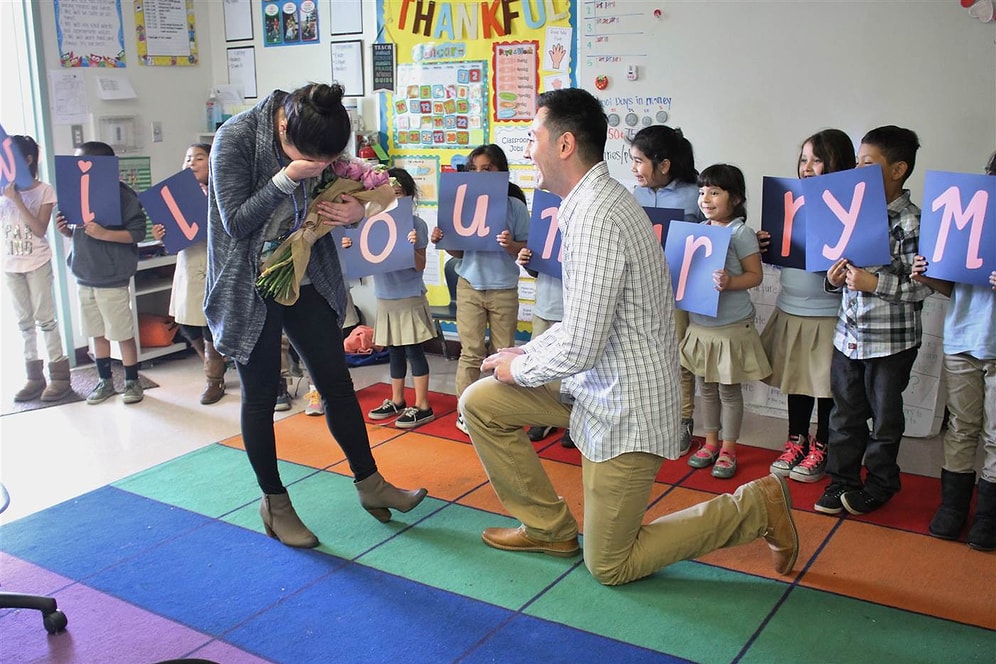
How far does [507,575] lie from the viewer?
2.67 meters

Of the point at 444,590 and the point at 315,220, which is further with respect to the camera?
the point at 315,220

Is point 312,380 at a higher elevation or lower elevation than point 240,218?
lower

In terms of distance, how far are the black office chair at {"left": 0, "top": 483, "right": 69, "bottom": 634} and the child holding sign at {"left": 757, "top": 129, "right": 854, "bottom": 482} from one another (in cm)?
251

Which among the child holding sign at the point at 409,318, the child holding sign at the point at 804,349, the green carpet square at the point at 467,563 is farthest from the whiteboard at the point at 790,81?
the green carpet square at the point at 467,563

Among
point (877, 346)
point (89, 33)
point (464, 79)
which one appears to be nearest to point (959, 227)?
point (877, 346)

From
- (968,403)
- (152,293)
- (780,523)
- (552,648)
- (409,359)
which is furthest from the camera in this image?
(152,293)

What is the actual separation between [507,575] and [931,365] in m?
2.29

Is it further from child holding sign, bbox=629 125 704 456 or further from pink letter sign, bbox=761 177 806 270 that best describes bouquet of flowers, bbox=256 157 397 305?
pink letter sign, bbox=761 177 806 270

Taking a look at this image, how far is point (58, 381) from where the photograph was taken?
4.61 metres

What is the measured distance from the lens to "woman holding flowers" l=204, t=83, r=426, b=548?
99.3 inches

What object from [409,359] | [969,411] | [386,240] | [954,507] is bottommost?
[954,507]

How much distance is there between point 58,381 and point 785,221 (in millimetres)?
3693

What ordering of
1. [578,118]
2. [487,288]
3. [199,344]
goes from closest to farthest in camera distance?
[578,118]
[487,288]
[199,344]

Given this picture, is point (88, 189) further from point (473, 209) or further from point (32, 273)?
point (473, 209)
